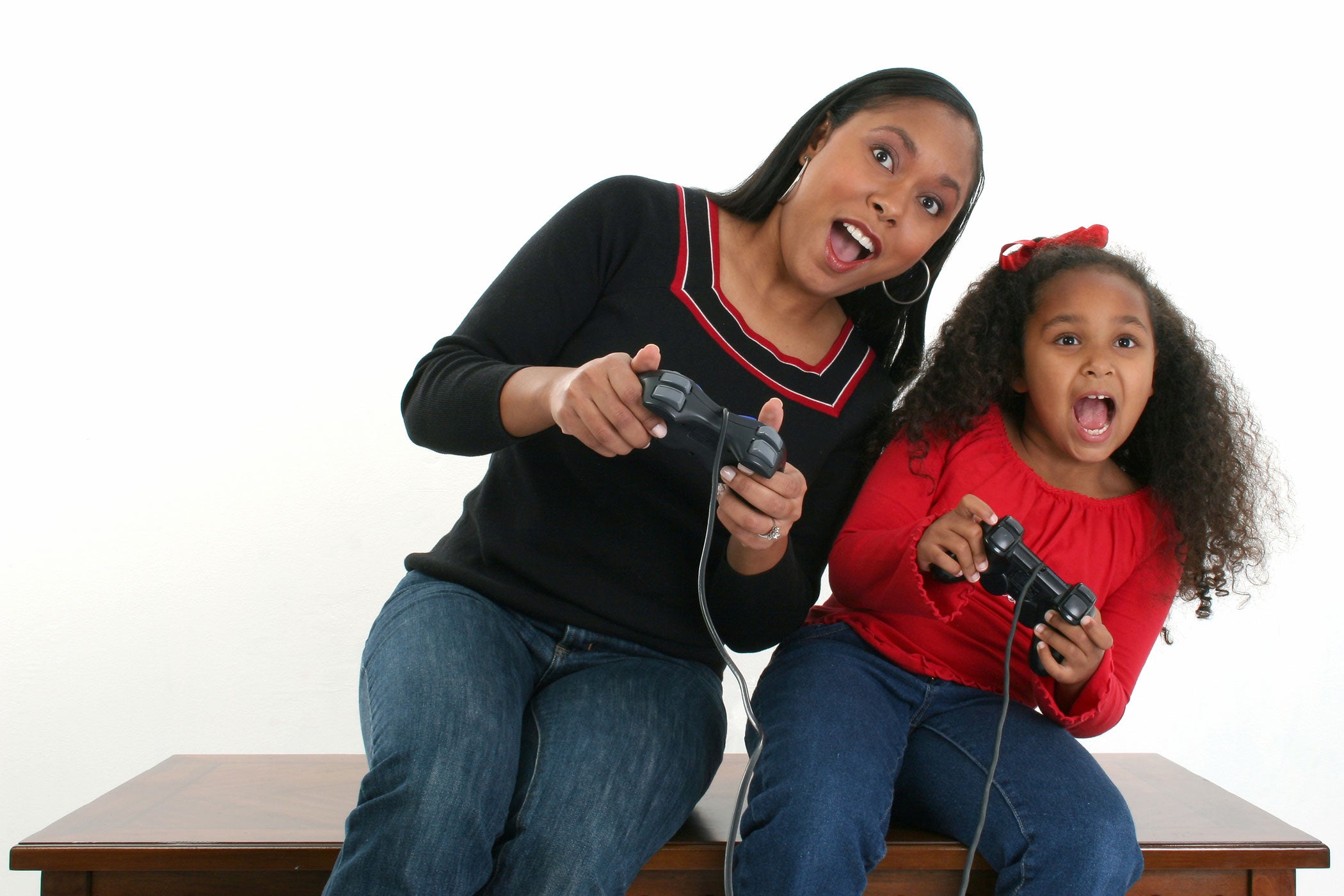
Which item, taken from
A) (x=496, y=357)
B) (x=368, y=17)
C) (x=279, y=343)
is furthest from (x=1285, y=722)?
(x=368, y=17)

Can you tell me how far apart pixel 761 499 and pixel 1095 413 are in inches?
21.3

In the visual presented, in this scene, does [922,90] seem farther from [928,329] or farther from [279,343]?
[279,343]

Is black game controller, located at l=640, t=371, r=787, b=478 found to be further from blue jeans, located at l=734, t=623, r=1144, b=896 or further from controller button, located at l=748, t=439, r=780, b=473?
blue jeans, located at l=734, t=623, r=1144, b=896

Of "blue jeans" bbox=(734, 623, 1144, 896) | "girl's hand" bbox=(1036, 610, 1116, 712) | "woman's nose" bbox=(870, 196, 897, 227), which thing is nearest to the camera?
"blue jeans" bbox=(734, 623, 1144, 896)

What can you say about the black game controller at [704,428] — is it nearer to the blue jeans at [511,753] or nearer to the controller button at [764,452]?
the controller button at [764,452]

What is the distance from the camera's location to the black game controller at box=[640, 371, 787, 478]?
0.88 m

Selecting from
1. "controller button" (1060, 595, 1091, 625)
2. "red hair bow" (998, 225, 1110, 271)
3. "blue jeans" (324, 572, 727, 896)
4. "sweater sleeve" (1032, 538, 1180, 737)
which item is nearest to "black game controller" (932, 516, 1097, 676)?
"controller button" (1060, 595, 1091, 625)

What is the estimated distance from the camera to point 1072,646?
112 centimetres

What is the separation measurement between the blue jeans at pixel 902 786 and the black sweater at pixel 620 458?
11cm

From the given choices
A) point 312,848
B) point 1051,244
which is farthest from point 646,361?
point 1051,244

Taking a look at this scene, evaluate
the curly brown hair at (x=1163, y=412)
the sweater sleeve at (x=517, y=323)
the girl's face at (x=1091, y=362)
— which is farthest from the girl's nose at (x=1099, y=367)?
the sweater sleeve at (x=517, y=323)

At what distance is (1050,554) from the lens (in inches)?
49.4

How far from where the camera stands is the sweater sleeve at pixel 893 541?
3.78 feet

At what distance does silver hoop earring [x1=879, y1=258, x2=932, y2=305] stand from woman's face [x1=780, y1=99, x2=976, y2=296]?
99mm
